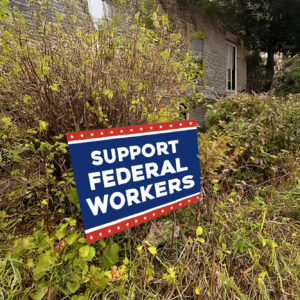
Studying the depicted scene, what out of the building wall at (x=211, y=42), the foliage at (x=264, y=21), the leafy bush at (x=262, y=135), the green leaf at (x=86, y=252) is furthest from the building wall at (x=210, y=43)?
the green leaf at (x=86, y=252)

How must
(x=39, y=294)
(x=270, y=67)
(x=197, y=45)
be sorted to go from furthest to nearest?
(x=270, y=67) < (x=197, y=45) < (x=39, y=294)

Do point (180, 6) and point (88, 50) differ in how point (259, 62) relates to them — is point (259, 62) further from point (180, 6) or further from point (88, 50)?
point (88, 50)

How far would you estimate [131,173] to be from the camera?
4.22 feet

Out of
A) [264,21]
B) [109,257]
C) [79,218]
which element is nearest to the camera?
[109,257]

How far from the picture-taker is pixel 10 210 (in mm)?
1641

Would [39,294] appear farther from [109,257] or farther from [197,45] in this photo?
[197,45]

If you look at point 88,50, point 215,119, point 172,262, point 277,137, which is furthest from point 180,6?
point 172,262

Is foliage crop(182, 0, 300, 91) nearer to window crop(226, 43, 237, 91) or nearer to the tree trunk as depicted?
the tree trunk

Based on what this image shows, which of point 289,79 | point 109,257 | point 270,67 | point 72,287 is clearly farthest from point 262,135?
point 270,67

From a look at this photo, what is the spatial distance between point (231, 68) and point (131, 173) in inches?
442

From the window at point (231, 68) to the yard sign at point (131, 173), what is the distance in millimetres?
10208

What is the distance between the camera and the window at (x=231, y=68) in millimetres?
10781

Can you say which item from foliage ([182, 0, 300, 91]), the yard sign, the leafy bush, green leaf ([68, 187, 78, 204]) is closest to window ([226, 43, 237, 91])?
foliage ([182, 0, 300, 91])

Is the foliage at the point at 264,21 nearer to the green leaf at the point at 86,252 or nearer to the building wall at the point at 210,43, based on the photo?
the building wall at the point at 210,43
